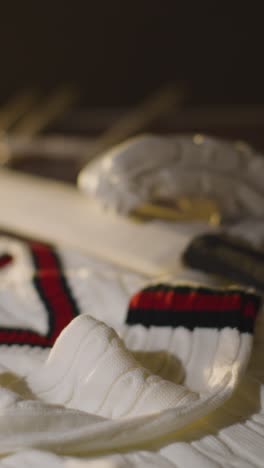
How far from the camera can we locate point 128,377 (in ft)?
2.02

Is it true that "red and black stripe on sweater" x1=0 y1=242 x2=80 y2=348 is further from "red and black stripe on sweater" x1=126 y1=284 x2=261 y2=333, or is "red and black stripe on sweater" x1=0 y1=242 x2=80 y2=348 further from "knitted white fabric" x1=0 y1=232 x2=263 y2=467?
"red and black stripe on sweater" x1=126 y1=284 x2=261 y2=333

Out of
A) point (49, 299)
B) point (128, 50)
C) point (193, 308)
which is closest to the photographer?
point (193, 308)

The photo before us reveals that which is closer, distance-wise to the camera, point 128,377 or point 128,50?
point 128,377

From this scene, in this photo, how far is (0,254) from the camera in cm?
103

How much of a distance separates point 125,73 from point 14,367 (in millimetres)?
3487

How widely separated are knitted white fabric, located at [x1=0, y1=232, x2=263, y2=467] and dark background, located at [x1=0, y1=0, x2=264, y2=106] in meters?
3.05

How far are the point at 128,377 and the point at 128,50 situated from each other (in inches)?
141

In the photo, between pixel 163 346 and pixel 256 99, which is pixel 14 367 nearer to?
pixel 163 346

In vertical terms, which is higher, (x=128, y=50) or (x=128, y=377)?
(x=128, y=50)

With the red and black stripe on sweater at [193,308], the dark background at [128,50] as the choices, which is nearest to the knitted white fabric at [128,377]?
the red and black stripe on sweater at [193,308]

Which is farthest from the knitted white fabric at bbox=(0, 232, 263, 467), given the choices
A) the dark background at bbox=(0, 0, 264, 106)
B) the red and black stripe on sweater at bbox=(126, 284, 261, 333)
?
the dark background at bbox=(0, 0, 264, 106)

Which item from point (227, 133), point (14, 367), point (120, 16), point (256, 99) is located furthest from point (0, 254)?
point (120, 16)

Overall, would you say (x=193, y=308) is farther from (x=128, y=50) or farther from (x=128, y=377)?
(x=128, y=50)

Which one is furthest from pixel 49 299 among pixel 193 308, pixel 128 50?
pixel 128 50
